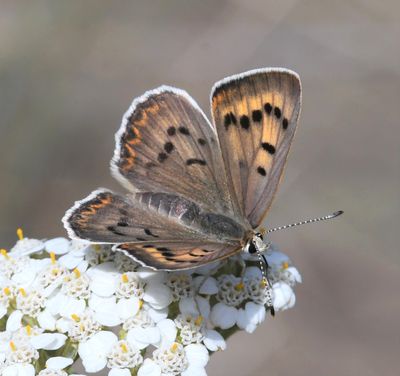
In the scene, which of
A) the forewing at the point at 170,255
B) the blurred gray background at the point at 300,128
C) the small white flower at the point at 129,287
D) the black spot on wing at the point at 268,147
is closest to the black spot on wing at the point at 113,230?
the forewing at the point at 170,255

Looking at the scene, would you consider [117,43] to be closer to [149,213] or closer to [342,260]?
[342,260]

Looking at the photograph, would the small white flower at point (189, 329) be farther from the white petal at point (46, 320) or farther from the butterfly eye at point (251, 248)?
the white petal at point (46, 320)

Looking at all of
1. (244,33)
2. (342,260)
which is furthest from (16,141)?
(342,260)

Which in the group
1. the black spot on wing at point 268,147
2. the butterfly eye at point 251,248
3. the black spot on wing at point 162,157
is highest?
the black spot on wing at point 268,147

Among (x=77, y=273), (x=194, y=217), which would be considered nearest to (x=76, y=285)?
(x=77, y=273)

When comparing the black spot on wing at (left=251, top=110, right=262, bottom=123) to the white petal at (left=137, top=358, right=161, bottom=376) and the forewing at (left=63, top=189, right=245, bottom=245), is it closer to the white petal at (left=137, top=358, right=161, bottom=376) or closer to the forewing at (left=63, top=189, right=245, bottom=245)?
the forewing at (left=63, top=189, right=245, bottom=245)

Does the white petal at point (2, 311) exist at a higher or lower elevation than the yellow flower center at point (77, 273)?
lower

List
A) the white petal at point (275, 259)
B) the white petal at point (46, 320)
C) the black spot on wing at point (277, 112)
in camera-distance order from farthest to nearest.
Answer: the white petal at point (275, 259) → the black spot on wing at point (277, 112) → the white petal at point (46, 320)
